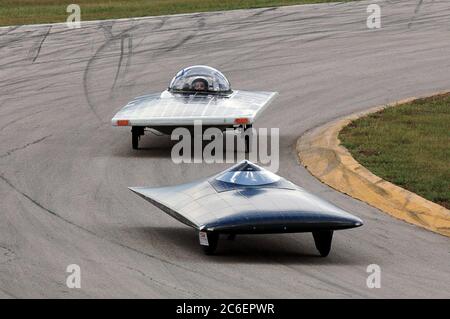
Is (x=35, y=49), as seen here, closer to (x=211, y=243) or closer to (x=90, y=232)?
(x=90, y=232)

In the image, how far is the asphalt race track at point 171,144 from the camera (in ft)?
38.8

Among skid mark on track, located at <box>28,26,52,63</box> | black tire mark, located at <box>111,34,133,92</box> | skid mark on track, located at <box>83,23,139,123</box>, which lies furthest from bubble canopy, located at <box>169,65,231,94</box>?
skid mark on track, located at <box>28,26,52,63</box>

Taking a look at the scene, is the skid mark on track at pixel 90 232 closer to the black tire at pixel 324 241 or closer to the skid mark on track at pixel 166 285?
the skid mark on track at pixel 166 285

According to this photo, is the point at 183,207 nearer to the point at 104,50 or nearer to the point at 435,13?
the point at 104,50

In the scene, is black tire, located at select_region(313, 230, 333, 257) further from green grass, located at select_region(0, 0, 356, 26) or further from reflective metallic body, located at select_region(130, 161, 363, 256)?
green grass, located at select_region(0, 0, 356, 26)

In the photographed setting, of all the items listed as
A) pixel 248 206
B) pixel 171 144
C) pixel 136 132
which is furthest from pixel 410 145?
pixel 248 206

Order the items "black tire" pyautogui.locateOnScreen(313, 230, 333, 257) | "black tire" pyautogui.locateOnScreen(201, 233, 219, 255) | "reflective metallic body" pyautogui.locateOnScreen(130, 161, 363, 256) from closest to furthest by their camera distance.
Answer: "reflective metallic body" pyautogui.locateOnScreen(130, 161, 363, 256) → "black tire" pyautogui.locateOnScreen(201, 233, 219, 255) → "black tire" pyautogui.locateOnScreen(313, 230, 333, 257)

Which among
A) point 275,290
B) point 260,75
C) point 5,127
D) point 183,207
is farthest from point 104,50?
point 275,290

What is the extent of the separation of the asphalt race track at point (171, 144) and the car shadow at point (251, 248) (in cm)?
2

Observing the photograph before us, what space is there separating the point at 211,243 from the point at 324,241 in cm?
119

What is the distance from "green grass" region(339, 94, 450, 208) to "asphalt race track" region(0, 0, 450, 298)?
0.83 metres

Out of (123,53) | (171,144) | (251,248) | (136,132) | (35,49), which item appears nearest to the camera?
(251,248)

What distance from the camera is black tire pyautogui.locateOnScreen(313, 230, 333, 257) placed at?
12.6m

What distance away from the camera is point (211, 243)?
12.5m
